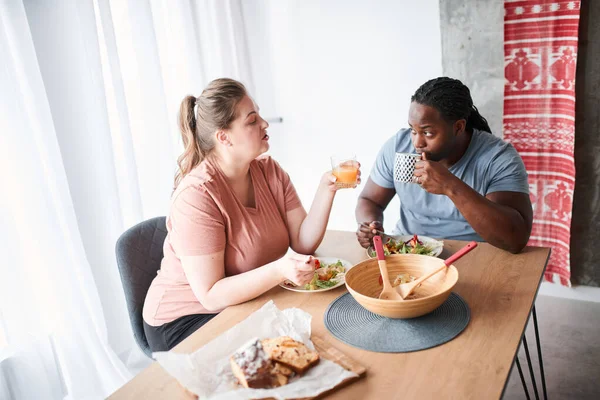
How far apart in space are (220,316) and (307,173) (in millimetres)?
2470

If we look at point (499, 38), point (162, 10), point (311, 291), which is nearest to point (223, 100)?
point (311, 291)

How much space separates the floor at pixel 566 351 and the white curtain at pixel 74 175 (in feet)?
5.78

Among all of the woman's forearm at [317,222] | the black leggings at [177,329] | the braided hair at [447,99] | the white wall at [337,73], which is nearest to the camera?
the black leggings at [177,329]

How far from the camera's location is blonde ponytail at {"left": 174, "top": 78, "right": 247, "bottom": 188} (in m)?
1.67

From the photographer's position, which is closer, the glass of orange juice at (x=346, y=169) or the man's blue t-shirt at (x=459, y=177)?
the glass of orange juice at (x=346, y=169)

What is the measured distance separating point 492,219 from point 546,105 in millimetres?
1392

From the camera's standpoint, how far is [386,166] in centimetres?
220

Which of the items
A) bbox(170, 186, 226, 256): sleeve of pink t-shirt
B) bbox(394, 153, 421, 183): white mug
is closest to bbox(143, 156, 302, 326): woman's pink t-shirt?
bbox(170, 186, 226, 256): sleeve of pink t-shirt

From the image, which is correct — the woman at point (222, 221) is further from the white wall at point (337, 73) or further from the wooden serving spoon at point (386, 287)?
the white wall at point (337, 73)

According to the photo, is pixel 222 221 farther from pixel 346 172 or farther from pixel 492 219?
pixel 492 219

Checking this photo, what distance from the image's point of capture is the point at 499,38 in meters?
2.74

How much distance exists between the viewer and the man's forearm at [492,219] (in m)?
1.63

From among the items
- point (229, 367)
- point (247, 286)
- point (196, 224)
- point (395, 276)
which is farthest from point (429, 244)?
point (229, 367)

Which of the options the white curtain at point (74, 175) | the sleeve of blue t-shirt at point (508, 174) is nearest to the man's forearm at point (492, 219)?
the sleeve of blue t-shirt at point (508, 174)
